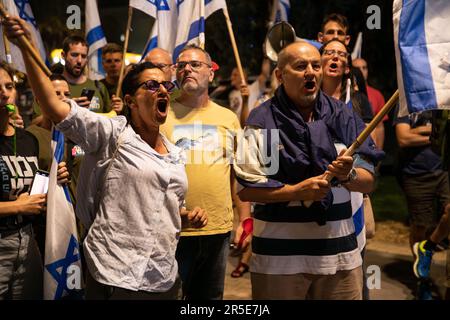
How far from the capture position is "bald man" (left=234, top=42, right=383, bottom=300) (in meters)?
3.60

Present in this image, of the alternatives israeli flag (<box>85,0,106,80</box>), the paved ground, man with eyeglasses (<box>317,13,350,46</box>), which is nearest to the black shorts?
the paved ground

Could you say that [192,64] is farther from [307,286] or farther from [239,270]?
[239,270]

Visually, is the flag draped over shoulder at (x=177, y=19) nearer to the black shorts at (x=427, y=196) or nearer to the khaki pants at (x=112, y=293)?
the black shorts at (x=427, y=196)

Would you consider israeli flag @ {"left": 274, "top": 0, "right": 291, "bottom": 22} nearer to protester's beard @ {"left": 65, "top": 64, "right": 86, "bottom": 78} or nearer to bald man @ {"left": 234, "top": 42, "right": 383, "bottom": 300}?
protester's beard @ {"left": 65, "top": 64, "right": 86, "bottom": 78}

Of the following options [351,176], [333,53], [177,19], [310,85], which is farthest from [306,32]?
[351,176]

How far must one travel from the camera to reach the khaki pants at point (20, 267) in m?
3.88

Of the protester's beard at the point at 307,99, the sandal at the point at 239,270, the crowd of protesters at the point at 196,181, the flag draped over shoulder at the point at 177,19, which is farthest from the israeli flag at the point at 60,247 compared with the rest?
the sandal at the point at 239,270

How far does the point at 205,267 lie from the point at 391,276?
323 cm

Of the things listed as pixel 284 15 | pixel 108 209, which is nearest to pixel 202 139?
pixel 108 209

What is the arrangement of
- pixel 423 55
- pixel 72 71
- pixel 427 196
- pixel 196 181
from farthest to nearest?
pixel 427 196, pixel 72 71, pixel 196 181, pixel 423 55

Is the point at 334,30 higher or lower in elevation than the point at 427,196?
higher

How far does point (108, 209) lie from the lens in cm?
325

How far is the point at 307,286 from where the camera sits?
12.0 feet
